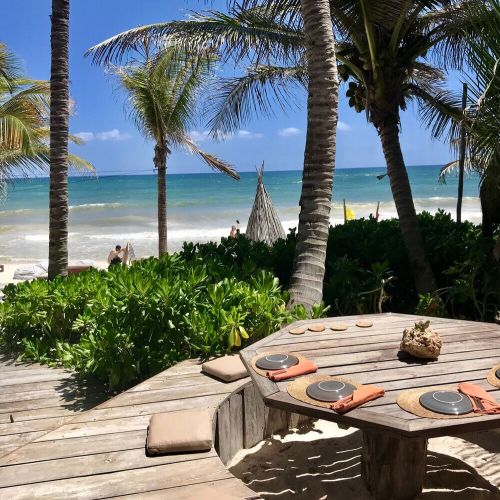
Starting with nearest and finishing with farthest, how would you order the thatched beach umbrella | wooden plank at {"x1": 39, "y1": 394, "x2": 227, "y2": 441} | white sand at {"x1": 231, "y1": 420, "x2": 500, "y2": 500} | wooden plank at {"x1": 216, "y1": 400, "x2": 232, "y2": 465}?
wooden plank at {"x1": 39, "y1": 394, "x2": 227, "y2": 441} < wooden plank at {"x1": 216, "y1": 400, "x2": 232, "y2": 465} < white sand at {"x1": 231, "y1": 420, "x2": 500, "y2": 500} < the thatched beach umbrella

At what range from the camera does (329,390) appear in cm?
207

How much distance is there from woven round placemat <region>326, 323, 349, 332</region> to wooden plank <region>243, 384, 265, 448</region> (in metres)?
0.59

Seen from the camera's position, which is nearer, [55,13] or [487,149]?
[487,149]

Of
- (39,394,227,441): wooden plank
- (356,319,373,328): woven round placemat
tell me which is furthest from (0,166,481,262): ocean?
(356,319,373,328): woven round placemat

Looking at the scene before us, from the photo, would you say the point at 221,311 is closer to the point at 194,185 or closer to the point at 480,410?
the point at 480,410

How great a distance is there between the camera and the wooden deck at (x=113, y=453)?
1987 mm

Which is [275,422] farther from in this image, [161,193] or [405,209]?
[161,193]

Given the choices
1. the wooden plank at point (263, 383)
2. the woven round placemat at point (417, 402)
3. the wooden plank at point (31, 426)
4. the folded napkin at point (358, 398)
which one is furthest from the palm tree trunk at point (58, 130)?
the woven round placemat at point (417, 402)

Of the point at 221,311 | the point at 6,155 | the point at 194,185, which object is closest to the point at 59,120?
the point at 221,311

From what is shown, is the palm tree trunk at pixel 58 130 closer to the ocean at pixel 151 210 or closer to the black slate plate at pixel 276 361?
the black slate plate at pixel 276 361

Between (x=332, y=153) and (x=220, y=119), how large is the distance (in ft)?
12.4

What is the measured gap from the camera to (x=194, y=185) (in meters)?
59.9

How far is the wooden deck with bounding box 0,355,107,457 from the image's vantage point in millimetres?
2963

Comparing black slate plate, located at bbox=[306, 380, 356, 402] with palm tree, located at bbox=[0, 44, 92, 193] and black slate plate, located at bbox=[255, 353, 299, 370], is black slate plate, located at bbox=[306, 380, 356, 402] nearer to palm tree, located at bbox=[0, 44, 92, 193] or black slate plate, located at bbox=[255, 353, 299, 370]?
black slate plate, located at bbox=[255, 353, 299, 370]
